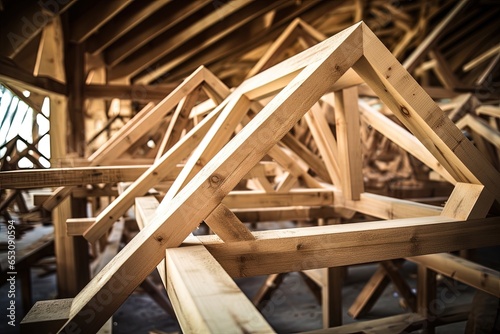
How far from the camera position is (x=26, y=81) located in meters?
3.93

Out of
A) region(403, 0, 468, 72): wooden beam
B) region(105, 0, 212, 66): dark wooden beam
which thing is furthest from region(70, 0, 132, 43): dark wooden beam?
region(403, 0, 468, 72): wooden beam

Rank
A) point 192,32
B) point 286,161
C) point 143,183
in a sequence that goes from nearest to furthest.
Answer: point 143,183
point 286,161
point 192,32

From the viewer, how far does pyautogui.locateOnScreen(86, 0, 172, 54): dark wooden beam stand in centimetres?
476

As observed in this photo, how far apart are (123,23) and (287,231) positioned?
4601 millimetres

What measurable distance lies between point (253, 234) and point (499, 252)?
8.58 m

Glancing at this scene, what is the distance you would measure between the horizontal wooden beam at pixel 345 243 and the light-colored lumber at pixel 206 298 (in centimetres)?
25

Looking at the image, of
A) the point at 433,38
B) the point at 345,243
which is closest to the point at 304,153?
the point at 345,243

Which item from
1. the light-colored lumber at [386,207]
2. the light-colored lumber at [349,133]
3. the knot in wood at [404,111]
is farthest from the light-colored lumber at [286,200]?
the knot in wood at [404,111]

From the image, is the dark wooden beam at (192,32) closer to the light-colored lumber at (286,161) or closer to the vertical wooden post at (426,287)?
the light-colored lumber at (286,161)

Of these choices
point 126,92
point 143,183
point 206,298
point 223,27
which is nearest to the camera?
point 206,298

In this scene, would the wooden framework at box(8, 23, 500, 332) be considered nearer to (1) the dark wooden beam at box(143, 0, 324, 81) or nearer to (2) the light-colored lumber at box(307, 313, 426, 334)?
(2) the light-colored lumber at box(307, 313, 426, 334)

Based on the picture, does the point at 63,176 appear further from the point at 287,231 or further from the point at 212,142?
the point at 287,231

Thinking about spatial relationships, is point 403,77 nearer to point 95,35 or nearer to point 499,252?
point 95,35

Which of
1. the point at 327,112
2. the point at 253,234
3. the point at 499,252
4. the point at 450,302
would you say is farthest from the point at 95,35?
the point at 499,252
